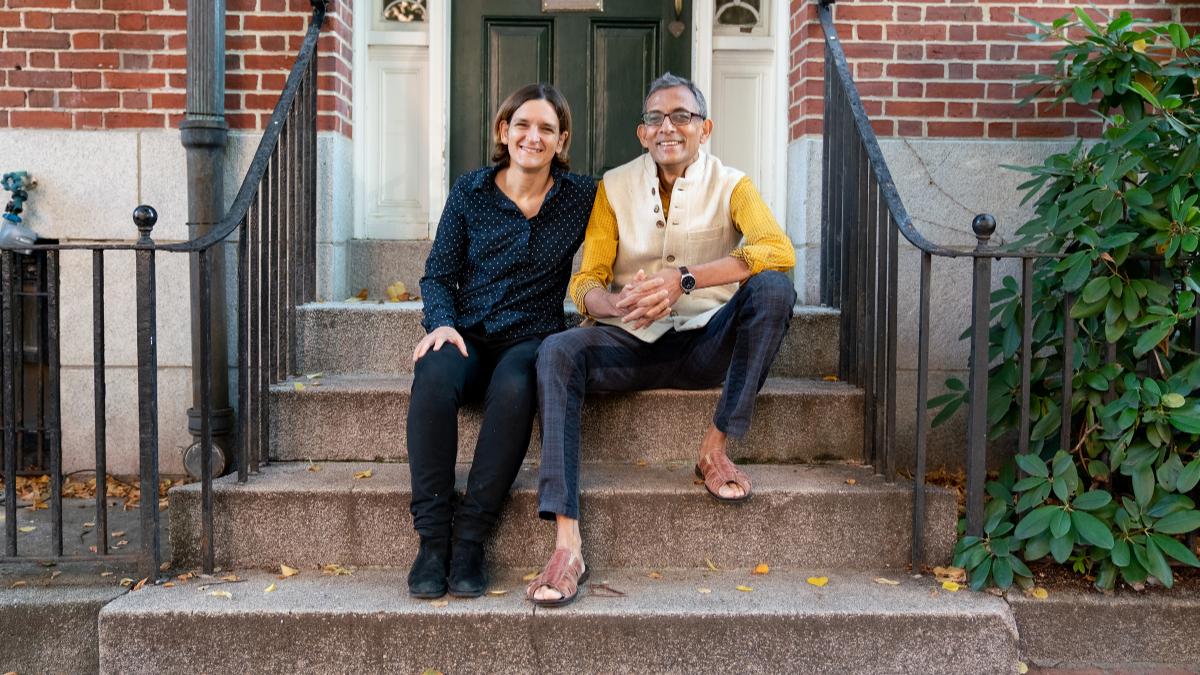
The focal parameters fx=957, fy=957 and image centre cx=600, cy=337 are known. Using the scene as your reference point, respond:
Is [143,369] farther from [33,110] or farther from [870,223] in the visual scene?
[870,223]

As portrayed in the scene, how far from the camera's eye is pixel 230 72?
3.95 metres

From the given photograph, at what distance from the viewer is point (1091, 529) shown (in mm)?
2615

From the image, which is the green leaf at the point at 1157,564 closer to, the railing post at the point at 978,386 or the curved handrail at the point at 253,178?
the railing post at the point at 978,386

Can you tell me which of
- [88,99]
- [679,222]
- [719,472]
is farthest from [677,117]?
[88,99]

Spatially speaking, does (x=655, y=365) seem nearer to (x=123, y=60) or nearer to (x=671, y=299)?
(x=671, y=299)

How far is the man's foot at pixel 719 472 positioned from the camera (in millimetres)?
2832

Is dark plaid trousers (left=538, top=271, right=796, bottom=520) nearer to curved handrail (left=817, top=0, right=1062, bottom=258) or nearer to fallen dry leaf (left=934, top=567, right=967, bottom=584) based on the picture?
curved handrail (left=817, top=0, right=1062, bottom=258)

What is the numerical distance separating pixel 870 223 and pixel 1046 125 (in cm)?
135

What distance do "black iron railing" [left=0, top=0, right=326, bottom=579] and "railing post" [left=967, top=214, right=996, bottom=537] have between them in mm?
2175

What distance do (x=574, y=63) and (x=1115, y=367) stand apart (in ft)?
9.22

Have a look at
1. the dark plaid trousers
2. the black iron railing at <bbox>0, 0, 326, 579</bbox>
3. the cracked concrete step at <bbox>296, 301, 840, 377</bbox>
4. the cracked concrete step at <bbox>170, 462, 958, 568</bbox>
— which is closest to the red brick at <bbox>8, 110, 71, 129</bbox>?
the black iron railing at <bbox>0, 0, 326, 579</bbox>

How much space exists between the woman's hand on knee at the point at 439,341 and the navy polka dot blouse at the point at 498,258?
130 millimetres

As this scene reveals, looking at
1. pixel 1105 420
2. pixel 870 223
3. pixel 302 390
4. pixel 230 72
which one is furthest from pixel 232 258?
pixel 1105 420

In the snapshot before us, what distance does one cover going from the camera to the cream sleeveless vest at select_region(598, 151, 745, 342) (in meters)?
3.05
